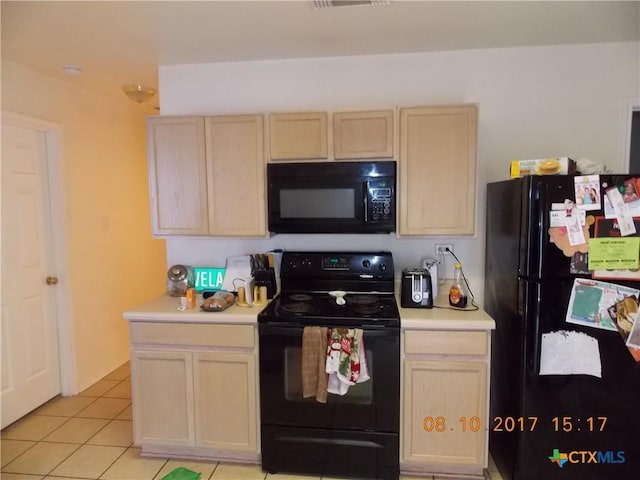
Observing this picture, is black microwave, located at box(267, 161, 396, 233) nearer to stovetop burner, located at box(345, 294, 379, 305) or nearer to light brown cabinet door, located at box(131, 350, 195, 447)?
stovetop burner, located at box(345, 294, 379, 305)

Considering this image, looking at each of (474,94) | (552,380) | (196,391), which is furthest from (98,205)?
(552,380)

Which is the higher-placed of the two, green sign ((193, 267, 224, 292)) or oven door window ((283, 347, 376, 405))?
green sign ((193, 267, 224, 292))

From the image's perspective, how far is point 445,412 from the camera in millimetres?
1995

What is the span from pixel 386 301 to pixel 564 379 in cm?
89

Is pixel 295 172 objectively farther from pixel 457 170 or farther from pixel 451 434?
pixel 451 434

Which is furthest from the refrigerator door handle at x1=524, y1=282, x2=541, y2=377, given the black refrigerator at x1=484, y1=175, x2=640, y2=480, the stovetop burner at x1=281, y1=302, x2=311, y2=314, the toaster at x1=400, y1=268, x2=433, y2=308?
the stovetop burner at x1=281, y1=302, x2=311, y2=314

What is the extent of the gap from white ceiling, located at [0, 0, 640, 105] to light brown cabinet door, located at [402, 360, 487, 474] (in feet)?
5.61

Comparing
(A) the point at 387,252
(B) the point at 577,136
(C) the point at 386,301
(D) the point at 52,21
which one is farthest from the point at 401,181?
(D) the point at 52,21

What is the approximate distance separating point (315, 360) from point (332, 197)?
0.87 m

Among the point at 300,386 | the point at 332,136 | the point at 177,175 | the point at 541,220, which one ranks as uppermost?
the point at 332,136

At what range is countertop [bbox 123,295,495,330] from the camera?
1.94 metres

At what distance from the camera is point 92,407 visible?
283 centimetres

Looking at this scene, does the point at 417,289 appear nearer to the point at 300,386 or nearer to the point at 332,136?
the point at 300,386

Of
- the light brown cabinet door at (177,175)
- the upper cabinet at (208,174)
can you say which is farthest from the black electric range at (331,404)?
the light brown cabinet door at (177,175)
